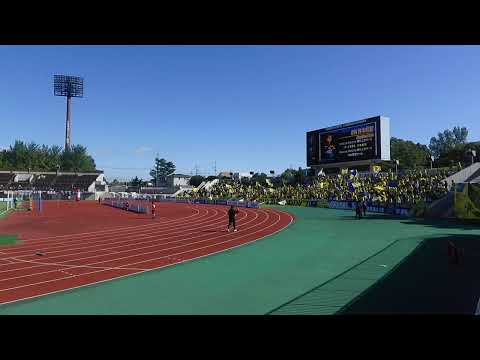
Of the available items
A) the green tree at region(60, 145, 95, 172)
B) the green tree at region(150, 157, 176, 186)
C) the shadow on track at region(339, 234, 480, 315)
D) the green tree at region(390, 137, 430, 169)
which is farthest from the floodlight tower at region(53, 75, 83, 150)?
the shadow on track at region(339, 234, 480, 315)

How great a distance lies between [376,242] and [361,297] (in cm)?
890

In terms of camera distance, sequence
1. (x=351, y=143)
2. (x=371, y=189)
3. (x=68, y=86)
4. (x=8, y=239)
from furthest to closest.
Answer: (x=68, y=86) → (x=351, y=143) → (x=371, y=189) → (x=8, y=239)

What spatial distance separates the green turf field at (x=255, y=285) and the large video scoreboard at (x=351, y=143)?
94.4 ft

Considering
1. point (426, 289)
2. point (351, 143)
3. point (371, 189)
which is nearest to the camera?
point (426, 289)

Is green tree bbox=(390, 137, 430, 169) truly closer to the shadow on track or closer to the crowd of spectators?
the crowd of spectators

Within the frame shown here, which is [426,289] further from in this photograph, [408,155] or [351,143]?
[408,155]

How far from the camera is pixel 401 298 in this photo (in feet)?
25.4

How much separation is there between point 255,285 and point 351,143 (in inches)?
1544

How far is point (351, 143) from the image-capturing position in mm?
45188

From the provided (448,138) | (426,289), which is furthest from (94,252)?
(448,138)

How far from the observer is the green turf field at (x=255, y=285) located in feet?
24.2
